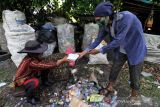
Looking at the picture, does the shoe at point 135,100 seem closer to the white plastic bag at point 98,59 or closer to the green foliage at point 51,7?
the white plastic bag at point 98,59

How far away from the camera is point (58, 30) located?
6203 millimetres

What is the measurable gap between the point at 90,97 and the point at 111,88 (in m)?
0.38

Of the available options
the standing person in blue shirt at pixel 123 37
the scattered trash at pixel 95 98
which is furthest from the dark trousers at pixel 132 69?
the scattered trash at pixel 95 98

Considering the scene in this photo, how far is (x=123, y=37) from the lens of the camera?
4273mm

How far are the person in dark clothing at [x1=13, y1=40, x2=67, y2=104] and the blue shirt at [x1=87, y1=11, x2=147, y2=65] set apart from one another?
0.78m

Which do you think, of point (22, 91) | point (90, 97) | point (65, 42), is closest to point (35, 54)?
point (22, 91)

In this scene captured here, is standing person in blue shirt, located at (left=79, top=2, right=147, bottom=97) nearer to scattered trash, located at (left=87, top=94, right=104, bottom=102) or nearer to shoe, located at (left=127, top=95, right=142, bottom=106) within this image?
shoe, located at (left=127, top=95, right=142, bottom=106)

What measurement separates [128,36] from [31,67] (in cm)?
152

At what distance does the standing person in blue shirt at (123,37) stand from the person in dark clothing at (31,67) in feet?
2.02

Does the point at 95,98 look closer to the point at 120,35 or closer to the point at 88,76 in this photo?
the point at 88,76

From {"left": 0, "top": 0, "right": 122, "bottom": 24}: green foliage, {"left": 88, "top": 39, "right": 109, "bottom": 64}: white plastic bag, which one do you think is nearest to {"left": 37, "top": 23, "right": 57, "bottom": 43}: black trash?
{"left": 0, "top": 0, "right": 122, "bottom": 24}: green foliage

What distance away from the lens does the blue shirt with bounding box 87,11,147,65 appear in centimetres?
428

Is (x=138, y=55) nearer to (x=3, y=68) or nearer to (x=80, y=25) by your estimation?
(x=80, y=25)

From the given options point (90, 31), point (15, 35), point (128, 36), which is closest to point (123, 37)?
point (128, 36)
